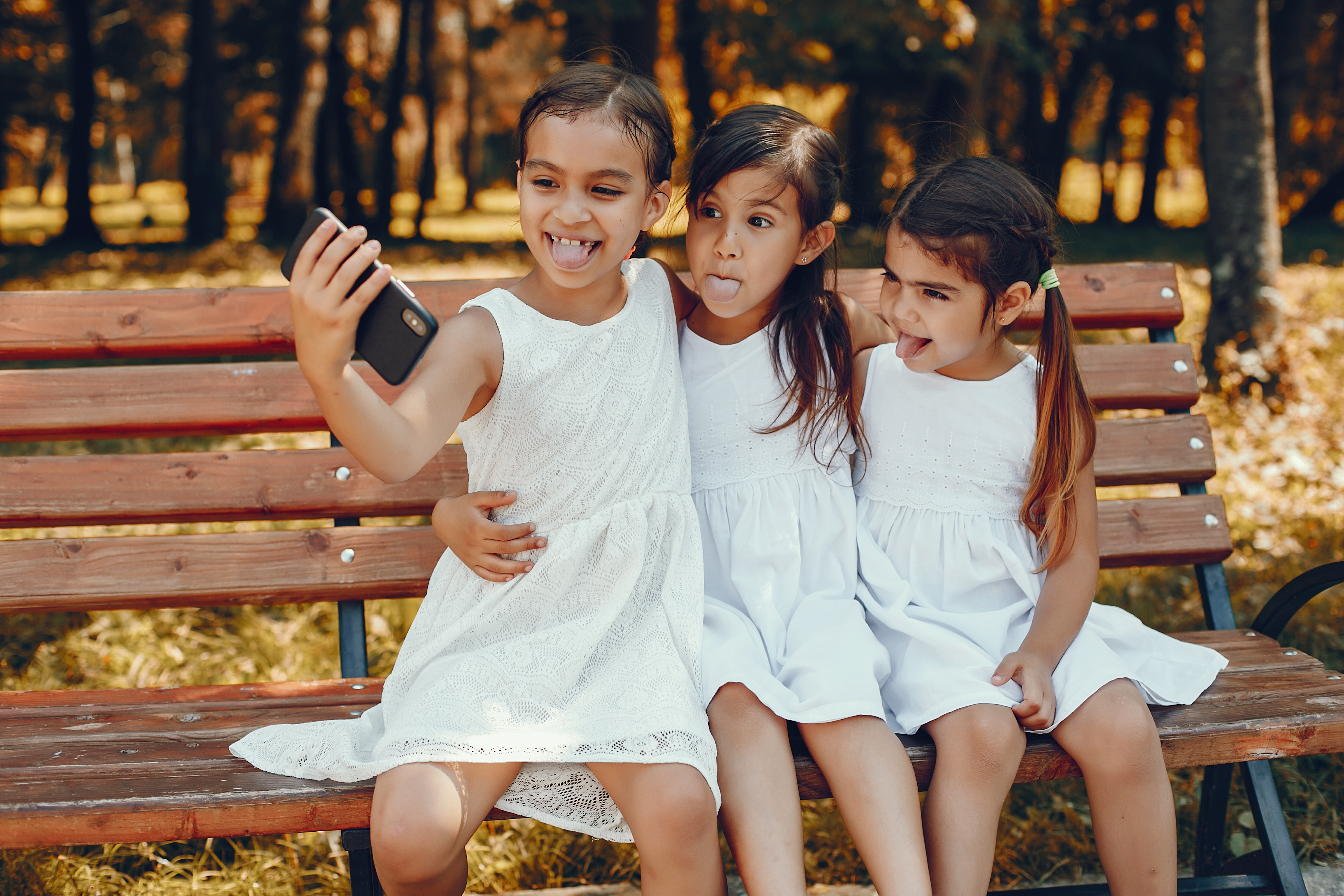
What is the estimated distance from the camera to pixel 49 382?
2432 mm

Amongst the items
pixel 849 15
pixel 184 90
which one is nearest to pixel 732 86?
pixel 849 15

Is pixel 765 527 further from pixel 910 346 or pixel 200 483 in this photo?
pixel 200 483

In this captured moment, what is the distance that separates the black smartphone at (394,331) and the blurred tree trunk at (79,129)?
14.9 m

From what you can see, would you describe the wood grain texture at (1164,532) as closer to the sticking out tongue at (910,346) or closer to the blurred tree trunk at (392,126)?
the sticking out tongue at (910,346)

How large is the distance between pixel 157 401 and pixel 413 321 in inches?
48.4

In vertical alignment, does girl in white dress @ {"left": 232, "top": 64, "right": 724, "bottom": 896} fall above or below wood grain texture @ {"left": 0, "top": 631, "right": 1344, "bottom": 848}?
above

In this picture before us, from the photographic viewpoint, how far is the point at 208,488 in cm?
244

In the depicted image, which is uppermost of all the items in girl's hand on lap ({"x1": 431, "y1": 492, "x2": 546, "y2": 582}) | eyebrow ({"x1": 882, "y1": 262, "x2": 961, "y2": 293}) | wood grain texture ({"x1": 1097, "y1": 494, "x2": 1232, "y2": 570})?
eyebrow ({"x1": 882, "y1": 262, "x2": 961, "y2": 293})

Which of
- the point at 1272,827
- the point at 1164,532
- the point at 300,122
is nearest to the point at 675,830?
the point at 1272,827

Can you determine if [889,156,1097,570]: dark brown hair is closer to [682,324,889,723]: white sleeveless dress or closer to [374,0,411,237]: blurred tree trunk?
[682,324,889,723]: white sleeveless dress

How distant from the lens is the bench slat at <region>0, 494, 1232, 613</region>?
2355 millimetres

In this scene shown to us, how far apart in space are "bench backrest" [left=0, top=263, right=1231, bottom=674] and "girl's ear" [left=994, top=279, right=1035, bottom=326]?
65 centimetres

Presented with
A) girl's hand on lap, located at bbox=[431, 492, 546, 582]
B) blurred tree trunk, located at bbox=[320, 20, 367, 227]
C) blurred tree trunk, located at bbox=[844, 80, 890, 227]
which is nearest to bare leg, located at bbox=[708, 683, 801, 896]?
girl's hand on lap, located at bbox=[431, 492, 546, 582]

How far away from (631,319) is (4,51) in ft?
64.8
